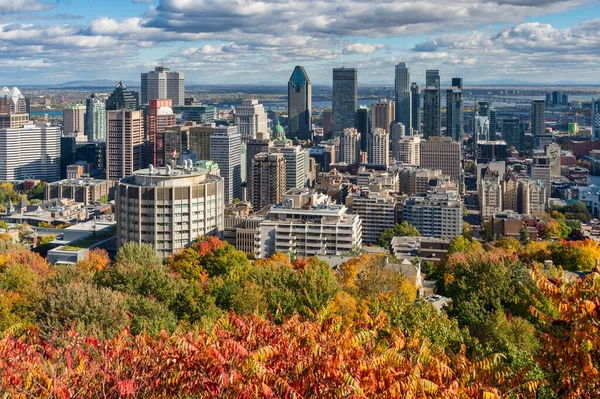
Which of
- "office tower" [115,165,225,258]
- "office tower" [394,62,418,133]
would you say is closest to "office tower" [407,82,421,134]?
"office tower" [394,62,418,133]

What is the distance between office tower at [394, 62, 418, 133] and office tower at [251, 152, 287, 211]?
3309 inches

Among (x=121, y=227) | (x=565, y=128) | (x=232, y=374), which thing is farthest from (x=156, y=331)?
(x=565, y=128)

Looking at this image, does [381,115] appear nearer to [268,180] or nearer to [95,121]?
[95,121]

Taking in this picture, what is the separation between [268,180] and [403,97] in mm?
100099

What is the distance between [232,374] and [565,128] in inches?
6337

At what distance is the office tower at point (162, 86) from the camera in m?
144

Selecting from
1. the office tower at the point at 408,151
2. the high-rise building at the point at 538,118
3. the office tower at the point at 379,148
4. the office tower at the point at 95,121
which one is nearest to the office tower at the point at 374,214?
the office tower at the point at 379,148

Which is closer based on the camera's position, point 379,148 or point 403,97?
point 379,148

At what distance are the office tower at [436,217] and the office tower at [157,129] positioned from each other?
122 feet

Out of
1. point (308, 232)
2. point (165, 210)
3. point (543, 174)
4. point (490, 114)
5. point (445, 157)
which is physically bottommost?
point (308, 232)

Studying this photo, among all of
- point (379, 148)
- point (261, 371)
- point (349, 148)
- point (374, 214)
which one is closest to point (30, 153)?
point (349, 148)

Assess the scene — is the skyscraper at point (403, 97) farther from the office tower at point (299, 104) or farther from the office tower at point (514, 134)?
the office tower at point (514, 134)

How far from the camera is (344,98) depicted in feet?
459

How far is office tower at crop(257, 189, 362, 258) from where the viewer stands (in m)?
38.4
